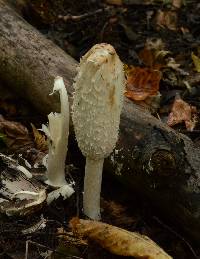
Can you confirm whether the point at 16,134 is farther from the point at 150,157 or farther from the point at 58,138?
the point at 150,157

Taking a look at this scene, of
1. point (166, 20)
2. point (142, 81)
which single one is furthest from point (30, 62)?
point (166, 20)

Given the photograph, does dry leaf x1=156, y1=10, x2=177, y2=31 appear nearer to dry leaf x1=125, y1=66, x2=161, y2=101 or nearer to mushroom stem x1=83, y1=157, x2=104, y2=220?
dry leaf x1=125, y1=66, x2=161, y2=101

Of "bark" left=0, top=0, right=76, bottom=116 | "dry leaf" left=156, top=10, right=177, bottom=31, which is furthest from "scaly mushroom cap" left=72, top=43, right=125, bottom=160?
"dry leaf" left=156, top=10, right=177, bottom=31

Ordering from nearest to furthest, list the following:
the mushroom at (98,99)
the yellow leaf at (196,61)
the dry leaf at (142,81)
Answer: the mushroom at (98,99), the dry leaf at (142,81), the yellow leaf at (196,61)

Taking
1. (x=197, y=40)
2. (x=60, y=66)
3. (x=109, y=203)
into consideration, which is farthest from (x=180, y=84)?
(x=109, y=203)

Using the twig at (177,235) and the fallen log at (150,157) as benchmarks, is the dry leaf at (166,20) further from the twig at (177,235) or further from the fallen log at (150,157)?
the twig at (177,235)

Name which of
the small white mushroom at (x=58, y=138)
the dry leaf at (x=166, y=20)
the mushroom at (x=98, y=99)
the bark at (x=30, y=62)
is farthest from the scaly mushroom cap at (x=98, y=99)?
the dry leaf at (x=166, y=20)
